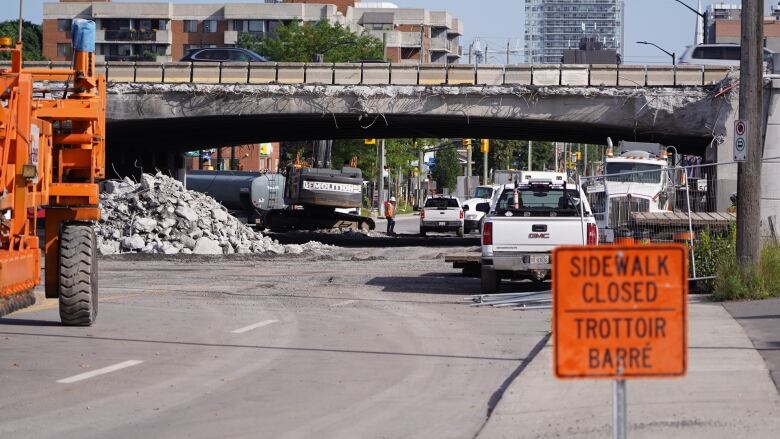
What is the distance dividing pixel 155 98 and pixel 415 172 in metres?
81.2

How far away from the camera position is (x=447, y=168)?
5069 inches

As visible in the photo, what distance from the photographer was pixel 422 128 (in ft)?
152

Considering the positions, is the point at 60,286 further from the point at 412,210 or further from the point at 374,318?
the point at 412,210

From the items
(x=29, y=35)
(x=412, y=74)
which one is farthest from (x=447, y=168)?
(x=412, y=74)

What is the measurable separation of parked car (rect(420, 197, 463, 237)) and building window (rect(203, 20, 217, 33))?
76769 millimetres

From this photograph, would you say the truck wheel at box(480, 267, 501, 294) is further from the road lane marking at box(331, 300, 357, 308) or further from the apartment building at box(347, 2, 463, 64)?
the apartment building at box(347, 2, 463, 64)

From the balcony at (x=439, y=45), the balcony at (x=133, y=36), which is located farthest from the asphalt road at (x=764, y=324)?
the balcony at (x=439, y=45)

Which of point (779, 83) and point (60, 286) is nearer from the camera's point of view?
point (60, 286)

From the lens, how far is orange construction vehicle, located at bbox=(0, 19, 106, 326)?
39.9 feet

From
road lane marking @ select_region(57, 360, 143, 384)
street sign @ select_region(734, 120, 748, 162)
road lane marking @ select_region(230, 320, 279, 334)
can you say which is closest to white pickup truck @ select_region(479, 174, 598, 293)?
street sign @ select_region(734, 120, 748, 162)

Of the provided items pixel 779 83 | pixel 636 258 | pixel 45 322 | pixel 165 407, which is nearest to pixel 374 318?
pixel 45 322

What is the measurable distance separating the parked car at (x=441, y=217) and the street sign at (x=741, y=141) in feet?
116

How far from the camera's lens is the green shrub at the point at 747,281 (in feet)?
58.8

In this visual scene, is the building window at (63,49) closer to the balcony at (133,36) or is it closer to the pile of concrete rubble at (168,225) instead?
the balcony at (133,36)
